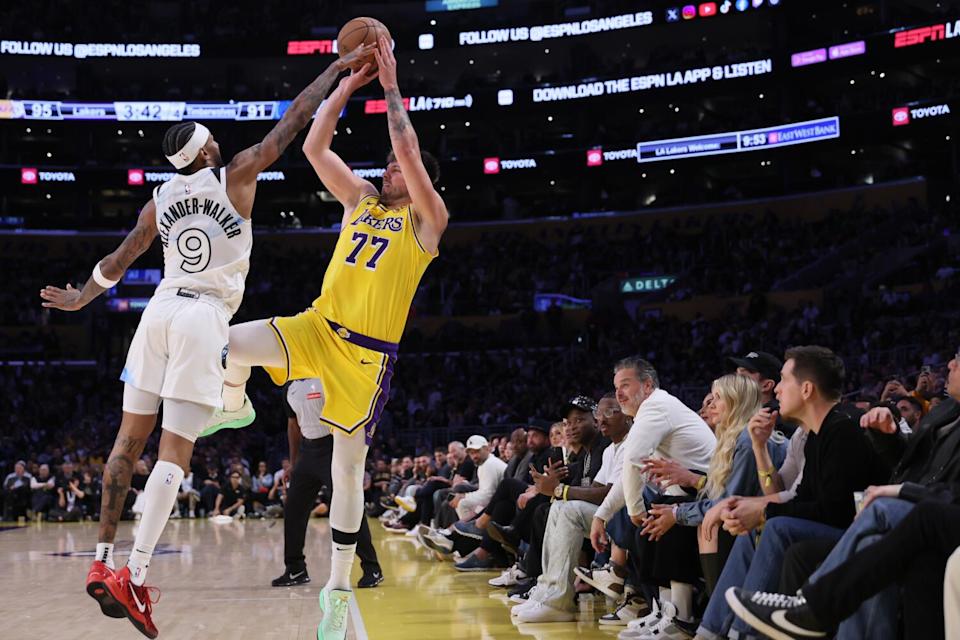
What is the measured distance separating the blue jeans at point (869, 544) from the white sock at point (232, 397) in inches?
129

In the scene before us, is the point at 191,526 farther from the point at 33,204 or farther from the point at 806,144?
the point at 33,204

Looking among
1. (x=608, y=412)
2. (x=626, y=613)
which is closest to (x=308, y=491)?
(x=608, y=412)

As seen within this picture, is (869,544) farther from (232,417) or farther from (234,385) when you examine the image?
(232,417)

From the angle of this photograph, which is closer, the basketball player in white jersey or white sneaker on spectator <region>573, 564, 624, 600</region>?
the basketball player in white jersey

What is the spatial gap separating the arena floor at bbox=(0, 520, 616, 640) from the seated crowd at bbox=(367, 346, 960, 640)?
1.50 ft

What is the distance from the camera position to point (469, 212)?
38812 mm

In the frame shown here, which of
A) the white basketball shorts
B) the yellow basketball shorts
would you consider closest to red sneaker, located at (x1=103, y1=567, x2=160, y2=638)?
the white basketball shorts

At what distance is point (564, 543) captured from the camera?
7.25m

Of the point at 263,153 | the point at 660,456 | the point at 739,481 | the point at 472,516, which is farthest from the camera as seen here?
the point at 472,516

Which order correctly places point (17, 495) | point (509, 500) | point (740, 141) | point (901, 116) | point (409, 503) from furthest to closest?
point (740, 141) < point (901, 116) < point (17, 495) < point (409, 503) < point (509, 500)

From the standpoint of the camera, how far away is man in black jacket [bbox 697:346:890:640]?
15.2ft

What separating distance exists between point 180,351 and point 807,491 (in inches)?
123

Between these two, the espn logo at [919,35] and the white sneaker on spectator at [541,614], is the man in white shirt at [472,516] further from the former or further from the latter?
the espn logo at [919,35]

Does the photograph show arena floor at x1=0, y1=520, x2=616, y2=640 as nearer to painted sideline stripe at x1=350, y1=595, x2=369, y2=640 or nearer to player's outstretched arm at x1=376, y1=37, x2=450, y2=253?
painted sideline stripe at x1=350, y1=595, x2=369, y2=640
